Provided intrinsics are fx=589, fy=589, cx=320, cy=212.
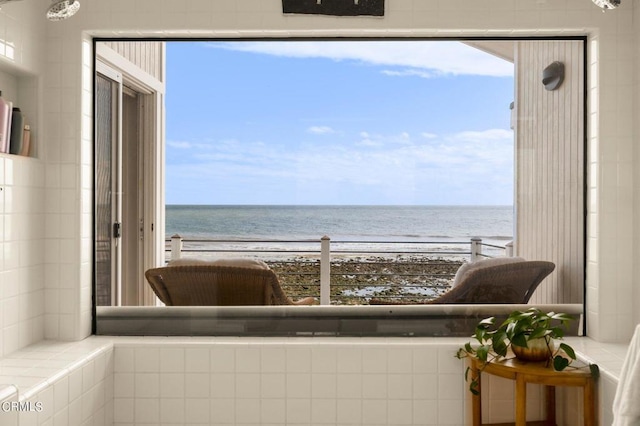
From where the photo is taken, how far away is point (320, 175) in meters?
3.11

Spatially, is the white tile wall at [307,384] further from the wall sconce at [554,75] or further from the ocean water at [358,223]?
the wall sconce at [554,75]

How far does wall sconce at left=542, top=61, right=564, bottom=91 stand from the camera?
3.13 metres

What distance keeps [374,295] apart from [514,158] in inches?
40.7

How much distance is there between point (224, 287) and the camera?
3.14 meters

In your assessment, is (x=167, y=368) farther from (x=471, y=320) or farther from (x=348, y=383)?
(x=471, y=320)

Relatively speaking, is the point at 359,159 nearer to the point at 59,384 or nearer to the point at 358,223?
the point at 358,223

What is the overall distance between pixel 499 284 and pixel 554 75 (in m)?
1.15

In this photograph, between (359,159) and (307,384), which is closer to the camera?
(307,384)

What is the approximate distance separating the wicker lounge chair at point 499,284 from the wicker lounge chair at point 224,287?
538mm

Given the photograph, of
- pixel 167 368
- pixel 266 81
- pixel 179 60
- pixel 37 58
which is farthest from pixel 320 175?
pixel 37 58

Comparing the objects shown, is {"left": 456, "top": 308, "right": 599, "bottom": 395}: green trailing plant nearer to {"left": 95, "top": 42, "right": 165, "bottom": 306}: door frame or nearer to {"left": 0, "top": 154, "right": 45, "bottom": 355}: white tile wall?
{"left": 95, "top": 42, "right": 165, "bottom": 306}: door frame

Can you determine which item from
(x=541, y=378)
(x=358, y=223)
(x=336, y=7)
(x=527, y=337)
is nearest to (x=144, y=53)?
(x=336, y=7)

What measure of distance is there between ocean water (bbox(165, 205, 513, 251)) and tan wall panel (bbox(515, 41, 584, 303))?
0.16 meters

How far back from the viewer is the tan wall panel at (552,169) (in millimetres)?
3102
